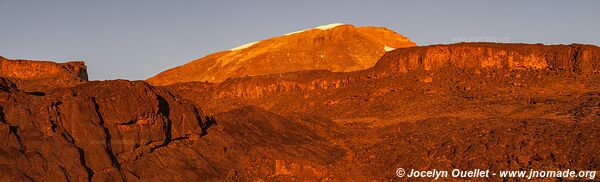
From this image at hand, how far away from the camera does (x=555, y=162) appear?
147 feet

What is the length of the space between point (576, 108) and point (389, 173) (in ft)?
52.1

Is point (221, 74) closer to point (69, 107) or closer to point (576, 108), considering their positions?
point (576, 108)

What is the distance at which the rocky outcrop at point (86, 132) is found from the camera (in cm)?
3772

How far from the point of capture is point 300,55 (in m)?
109

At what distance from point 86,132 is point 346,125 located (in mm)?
22770

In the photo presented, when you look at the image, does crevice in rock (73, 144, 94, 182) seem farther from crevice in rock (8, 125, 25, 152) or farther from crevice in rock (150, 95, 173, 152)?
crevice in rock (150, 95, 173, 152)

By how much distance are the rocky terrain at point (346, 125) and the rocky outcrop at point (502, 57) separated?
0.28 feet

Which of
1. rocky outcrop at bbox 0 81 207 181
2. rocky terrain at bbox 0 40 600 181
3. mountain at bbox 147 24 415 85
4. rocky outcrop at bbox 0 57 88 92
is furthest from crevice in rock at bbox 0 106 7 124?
mountain at bbox 147 24 415 85

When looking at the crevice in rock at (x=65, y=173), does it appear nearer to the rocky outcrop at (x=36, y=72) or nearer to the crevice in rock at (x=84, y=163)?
the crevice in rock at (x=84, y=163)

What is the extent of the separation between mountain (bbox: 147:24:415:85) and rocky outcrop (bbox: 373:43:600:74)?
28.2m

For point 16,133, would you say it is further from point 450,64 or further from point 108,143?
point 450,64

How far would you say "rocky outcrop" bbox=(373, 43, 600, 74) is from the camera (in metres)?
70.4

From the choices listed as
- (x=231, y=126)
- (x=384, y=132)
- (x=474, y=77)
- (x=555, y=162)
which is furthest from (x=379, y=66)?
(x=555, y=162)

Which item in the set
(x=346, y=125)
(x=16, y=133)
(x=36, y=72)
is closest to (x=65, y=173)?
(x=16, y=133)
